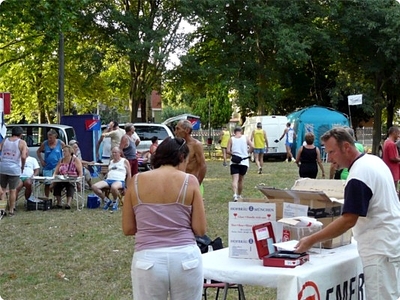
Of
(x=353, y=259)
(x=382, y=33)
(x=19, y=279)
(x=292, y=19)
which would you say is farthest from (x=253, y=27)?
(x=353, y=259)

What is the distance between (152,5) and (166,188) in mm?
27132

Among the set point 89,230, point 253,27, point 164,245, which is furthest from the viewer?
point 253,27

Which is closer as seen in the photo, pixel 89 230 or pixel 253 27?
pixel 89 230

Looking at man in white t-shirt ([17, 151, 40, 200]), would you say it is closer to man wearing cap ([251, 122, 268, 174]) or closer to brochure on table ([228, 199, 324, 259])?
brochure on table ([228, 199, 324, 259])

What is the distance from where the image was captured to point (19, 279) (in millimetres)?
7000

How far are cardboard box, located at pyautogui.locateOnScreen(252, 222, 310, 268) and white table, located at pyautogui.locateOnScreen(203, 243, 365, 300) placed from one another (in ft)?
0.15

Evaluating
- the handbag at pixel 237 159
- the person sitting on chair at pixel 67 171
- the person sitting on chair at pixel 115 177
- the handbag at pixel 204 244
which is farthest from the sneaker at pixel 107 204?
the handbag at pixel 204 244

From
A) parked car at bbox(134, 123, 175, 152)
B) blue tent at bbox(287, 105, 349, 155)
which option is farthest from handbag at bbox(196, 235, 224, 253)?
blue tent at bbox(287, 105, 349, 155)

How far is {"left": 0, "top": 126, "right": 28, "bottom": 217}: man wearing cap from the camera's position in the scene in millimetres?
11688

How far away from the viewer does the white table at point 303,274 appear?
12.2 feet

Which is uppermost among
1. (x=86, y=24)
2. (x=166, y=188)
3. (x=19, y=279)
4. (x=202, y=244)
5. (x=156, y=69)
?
(x=86, y=24)

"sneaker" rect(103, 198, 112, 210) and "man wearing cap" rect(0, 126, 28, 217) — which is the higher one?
"man wearing cap" rect(0, 126, 28, 217)

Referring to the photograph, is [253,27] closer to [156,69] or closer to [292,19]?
[292,19]

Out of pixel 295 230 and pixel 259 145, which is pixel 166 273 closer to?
pixel 295 230
